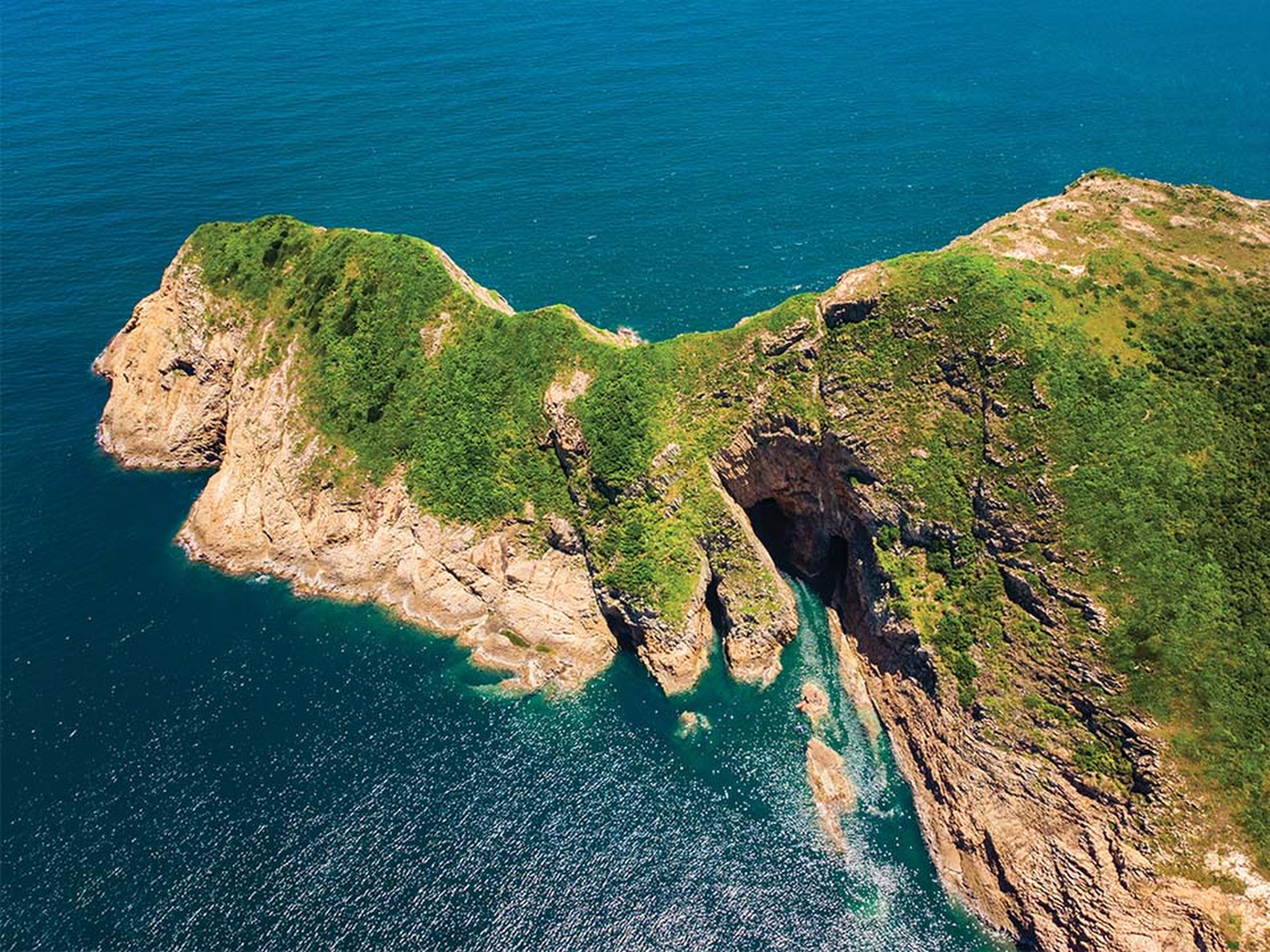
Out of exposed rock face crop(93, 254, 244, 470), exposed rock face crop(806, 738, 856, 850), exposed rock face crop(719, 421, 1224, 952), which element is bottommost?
exposed rock face crop(806, 738, 856, 850)

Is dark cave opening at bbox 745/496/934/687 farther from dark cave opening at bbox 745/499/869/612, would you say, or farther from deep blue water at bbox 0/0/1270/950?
deep blue water at bbox 0/0/1270/950

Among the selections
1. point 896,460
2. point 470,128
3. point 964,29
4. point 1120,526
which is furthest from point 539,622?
point 964,29

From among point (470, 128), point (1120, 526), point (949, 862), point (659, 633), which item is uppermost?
point (470, 128)

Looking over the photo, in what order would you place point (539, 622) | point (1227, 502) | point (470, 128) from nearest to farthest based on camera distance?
point (1227, 502), point (539, 622), point (470, 128)

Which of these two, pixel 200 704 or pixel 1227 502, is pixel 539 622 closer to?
pixel 200 704

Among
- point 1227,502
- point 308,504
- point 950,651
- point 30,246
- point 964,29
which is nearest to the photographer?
point 1227,502

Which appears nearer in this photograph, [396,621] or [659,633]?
[659,633]

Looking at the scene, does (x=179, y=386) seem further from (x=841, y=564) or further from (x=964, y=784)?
(x=964, y=784)

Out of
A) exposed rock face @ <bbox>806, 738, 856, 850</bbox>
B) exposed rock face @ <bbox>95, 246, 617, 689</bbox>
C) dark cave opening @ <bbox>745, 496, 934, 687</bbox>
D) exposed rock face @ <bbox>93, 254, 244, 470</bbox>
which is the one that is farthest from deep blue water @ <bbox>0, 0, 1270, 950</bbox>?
dark cave opening @ <bbox>745, 496, 934, 687</bbox>
